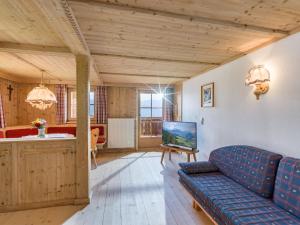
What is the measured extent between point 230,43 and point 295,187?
182 centimetres

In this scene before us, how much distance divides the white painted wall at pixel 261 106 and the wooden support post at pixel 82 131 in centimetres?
235

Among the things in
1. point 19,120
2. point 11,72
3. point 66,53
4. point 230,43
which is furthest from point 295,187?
point 19,120

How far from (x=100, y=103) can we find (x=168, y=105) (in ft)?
7.35

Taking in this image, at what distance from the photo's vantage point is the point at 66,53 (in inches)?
96.9

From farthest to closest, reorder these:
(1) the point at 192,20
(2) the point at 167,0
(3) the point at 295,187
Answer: (1) the point at 192,20 → (3) the point at 295,187 → (2) the point at 167,0

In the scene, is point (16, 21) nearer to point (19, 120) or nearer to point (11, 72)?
point (11, 72)

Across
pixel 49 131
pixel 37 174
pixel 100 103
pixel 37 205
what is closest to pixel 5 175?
pixel 37 174

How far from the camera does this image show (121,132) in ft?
18.0

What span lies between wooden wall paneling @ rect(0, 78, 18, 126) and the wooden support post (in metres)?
3.07

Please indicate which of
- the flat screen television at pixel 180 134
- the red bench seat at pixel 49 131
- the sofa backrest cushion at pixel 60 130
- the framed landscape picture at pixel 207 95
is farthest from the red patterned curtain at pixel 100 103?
the framed landscape picture at pixel 207 95

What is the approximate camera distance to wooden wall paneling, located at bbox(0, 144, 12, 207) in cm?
228

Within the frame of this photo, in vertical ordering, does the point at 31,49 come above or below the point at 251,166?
above

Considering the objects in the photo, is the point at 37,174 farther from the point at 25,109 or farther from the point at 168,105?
the point at 168,105

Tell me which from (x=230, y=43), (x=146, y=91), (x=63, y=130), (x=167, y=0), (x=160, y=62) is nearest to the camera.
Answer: (x=167, y=0)
